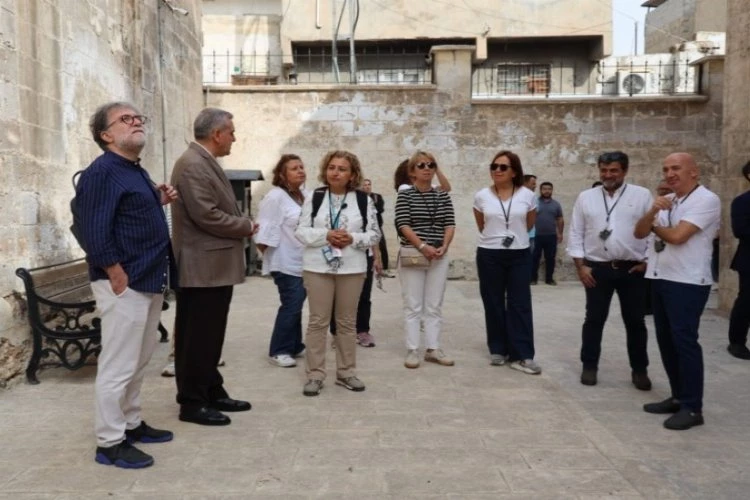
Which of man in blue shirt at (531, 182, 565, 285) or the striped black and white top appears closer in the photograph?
the striped black and white top

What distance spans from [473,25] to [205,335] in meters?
14.3

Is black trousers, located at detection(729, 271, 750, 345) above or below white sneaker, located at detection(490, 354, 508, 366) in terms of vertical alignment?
above

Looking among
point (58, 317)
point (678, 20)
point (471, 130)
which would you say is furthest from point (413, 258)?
point (678, 20)

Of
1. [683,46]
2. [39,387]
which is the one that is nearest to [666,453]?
[39,387]

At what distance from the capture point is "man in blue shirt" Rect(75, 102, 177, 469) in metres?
3.38

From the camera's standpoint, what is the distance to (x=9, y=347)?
4.92m

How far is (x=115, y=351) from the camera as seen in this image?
346cm

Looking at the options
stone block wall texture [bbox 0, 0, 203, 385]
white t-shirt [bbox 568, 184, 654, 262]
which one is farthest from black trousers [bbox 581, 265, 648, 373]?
stone block wall texture [bbox 0, 0, 203, 385]

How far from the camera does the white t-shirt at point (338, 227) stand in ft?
15.4

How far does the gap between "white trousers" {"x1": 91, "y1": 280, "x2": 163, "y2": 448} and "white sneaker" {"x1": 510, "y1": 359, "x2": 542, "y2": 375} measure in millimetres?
3066

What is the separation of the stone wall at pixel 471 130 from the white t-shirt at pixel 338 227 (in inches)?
272

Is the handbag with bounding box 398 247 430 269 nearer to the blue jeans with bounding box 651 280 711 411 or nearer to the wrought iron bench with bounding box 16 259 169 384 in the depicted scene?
the blue jeans with bounding box 651 280 711 411

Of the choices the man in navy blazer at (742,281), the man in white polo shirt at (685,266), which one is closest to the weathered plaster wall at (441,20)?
the man in navy blazer at (742,281)

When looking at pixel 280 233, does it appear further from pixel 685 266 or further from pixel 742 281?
pixel 742 281
